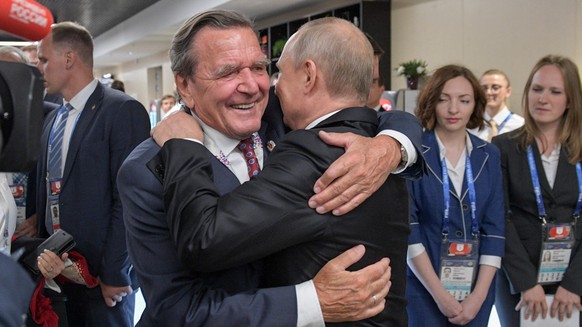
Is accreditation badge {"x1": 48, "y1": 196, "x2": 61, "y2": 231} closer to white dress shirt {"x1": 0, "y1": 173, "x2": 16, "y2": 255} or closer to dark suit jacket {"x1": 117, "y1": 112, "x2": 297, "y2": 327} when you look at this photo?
white dress shirt {"x1": 0, "y1": 173, "x2": 16, "y2": 255}

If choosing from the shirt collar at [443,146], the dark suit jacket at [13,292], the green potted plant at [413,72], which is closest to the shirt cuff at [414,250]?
the shirt collar at [443,146]

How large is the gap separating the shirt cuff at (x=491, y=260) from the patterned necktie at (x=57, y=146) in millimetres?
1829

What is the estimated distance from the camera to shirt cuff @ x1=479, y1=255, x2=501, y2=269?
2754 mm

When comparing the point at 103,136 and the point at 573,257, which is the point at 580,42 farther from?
the point at 103,136

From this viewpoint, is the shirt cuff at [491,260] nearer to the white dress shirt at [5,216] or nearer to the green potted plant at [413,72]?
the white dress shirt at [5,216]

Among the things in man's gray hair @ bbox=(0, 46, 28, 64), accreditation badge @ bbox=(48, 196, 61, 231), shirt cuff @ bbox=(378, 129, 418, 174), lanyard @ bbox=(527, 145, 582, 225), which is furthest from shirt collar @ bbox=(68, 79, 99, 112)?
lanyard @ bbox=(527, 145, 582, 225)

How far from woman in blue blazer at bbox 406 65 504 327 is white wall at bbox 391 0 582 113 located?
3999 mm

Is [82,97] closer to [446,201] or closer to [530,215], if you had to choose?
[446,201]

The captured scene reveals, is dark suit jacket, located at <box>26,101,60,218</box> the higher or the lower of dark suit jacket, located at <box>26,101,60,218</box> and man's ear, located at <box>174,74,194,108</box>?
the lower

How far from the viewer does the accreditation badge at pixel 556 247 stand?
284 centimetres

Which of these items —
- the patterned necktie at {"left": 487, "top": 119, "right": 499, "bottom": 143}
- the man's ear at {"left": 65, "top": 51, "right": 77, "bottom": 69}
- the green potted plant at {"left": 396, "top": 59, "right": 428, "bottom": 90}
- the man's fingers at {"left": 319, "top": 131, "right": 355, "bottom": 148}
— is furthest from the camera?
the green potted plant at {"left": 396, "top": 59, "right": 428, "bottom": 90}

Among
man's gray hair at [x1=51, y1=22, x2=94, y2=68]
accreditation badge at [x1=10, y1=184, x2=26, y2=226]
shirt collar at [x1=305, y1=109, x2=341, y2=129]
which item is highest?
man's gray hair at [x1=51, y1=22, x2=94, y2=68]

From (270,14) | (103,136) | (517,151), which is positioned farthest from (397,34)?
(103,136)

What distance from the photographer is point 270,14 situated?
11.1m
